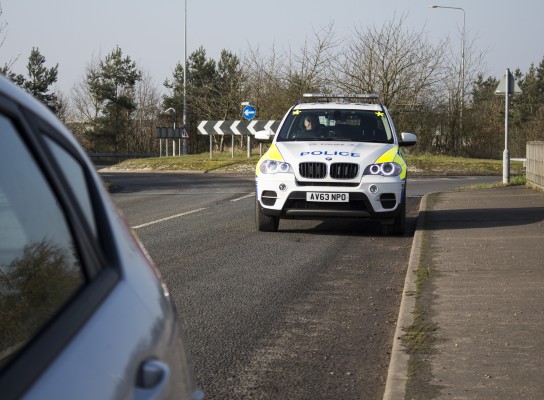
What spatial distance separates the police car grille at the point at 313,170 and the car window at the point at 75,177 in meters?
10.4

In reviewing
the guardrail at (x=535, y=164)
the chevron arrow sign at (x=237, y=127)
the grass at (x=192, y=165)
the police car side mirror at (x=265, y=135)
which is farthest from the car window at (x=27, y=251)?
the chevron arrow sign at (x=237, y=127)

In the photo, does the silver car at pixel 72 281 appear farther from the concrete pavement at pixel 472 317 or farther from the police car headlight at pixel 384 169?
the police car headlight at pixel 384 169

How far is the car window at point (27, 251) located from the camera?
1923 mm

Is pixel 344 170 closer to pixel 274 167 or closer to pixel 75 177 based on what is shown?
pixel 274 167

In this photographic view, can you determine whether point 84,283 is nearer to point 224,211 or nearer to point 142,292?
point 142,292

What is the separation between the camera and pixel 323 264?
10.1 meters

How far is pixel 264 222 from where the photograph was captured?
13000 millimetres

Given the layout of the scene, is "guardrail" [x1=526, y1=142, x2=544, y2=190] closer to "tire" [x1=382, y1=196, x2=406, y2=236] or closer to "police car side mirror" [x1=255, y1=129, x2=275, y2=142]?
"police car side mirror" [x1=255, y1=129, x2=275, y2=142]

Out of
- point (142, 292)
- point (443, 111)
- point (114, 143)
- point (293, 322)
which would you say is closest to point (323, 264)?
point (293, 322)

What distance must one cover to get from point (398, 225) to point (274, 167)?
5.83 ft

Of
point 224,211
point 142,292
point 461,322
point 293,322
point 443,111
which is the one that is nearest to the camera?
point 142,292

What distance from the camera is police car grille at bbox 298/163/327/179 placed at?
41.5 feet

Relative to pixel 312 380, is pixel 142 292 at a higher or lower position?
higher

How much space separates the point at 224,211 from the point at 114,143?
6232 cm
